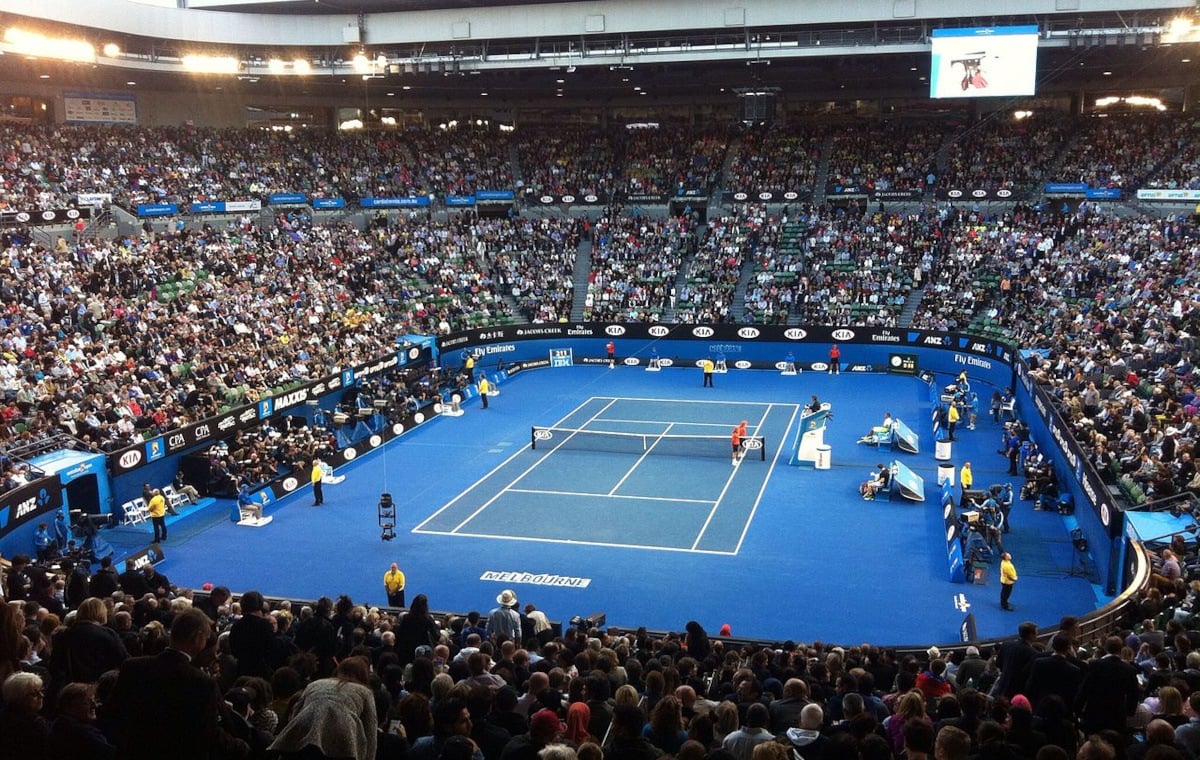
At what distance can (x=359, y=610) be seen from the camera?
50.0 feet

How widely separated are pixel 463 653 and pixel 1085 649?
792 centimetres

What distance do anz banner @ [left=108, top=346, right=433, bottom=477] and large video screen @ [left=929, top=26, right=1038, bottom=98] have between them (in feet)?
89.2

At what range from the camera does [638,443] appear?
36219 mm

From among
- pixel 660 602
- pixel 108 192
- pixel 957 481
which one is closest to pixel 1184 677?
pixel 660 602

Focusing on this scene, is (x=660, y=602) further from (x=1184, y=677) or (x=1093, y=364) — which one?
(x=1093, y=364)

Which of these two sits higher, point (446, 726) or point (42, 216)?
point (42, 216)

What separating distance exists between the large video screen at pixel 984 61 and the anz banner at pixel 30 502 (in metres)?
37.5

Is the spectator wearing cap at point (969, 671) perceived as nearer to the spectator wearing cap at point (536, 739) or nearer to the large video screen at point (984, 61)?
the spectator wearing cap at point (536, 739)

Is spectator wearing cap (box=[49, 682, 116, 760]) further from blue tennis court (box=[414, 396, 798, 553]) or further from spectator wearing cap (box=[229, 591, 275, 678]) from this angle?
blue tennis court (box=[414, 396, 798, 553])

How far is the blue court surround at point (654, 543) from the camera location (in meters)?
21.9

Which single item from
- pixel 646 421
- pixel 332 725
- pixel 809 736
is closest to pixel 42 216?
pixel 646 421

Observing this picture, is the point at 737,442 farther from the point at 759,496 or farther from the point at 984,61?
the point at 984,61

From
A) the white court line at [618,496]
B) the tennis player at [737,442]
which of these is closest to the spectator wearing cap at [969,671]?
the white court line at [618,496]

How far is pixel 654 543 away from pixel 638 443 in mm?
10248
